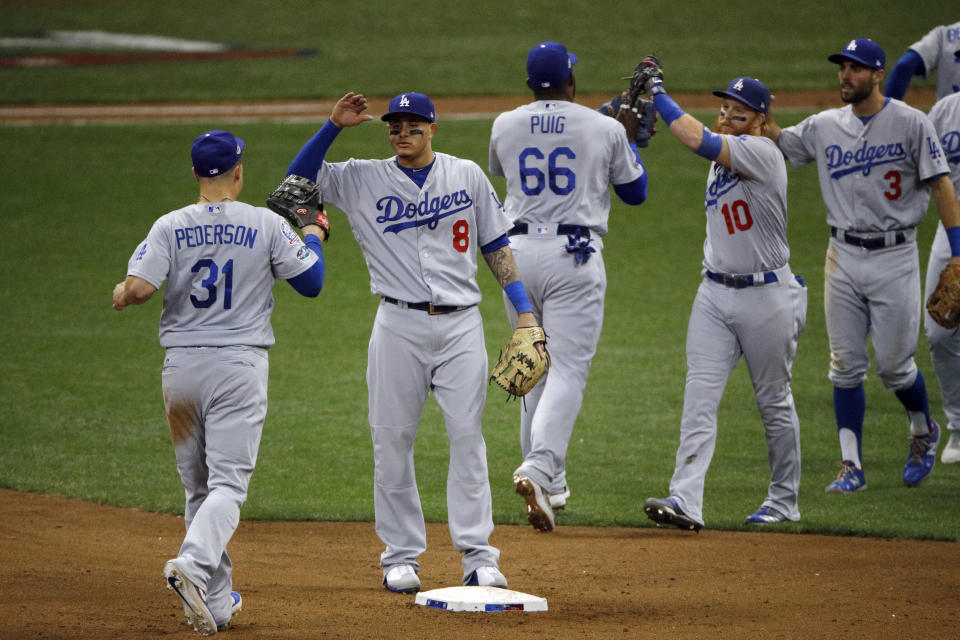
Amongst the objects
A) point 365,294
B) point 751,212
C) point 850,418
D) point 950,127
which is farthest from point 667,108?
point 365,294

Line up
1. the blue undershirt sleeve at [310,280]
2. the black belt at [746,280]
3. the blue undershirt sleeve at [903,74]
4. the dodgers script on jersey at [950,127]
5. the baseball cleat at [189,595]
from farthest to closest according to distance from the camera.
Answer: the blue undershirt sleeve at [903,74], the dodgers script on jersey at [950,127], the black belt at [746,280], the blue undershirt sleeve at [310,280], the baseball cleat at [189,595]

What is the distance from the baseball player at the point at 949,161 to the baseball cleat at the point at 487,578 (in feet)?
12.3

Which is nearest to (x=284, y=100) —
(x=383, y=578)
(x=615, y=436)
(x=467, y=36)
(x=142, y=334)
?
(x=467, y=36)

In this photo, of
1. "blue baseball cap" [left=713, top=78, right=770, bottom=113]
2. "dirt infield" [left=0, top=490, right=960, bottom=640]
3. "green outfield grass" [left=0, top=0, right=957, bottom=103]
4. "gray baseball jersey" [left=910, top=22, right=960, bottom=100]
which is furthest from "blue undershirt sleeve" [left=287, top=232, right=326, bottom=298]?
"green outfield grass" [left=0, top=0, right=957, bottom=103]

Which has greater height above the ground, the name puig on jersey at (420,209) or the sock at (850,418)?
the name puig on jersey at (420,209)

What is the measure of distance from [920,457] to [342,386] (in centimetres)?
491

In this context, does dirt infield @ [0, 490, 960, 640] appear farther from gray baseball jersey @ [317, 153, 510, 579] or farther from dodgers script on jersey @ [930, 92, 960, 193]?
dodgers script on jersey @ [930, 92, 960, 193]

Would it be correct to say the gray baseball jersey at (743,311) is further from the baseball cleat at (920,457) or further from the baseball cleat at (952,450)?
the baseball cleat at (952,450)

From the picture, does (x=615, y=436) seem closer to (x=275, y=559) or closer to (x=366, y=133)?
(x=275, y=559)

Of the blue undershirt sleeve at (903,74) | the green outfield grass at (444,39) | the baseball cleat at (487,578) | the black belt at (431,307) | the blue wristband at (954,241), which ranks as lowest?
the baseball cleat at (487,578)

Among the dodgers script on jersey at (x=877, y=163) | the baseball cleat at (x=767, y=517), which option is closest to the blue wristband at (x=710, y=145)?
the dodgers script on jersey at (x=877, y=163)

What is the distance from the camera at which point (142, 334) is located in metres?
12.7

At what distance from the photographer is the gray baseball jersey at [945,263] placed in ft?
27.3

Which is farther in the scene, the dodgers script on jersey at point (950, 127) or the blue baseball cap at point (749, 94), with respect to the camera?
the dodgers script on jersey at point (950, 127)
